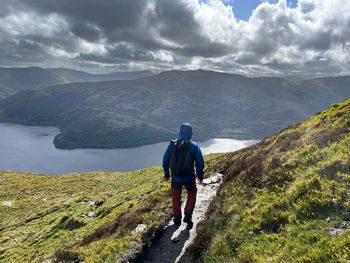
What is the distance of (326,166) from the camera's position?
831cm

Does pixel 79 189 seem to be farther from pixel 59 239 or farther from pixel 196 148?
pixel 196 148

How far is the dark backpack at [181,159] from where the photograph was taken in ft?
26.9

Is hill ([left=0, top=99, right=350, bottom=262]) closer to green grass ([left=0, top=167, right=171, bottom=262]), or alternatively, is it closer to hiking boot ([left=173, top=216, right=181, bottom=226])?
green grass ([left=0, top=167, right=171, bottom=262])

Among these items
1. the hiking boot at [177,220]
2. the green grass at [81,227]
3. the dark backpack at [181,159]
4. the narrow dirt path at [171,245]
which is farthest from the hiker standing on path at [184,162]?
the green grass at [81,227]

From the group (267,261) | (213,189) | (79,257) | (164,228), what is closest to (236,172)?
(213,189)

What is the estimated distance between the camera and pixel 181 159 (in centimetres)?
821

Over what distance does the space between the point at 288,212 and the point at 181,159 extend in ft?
14.2

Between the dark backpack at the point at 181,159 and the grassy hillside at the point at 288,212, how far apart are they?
239cm

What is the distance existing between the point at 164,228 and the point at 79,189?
42.7 metres

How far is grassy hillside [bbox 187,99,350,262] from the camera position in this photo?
18.4ft

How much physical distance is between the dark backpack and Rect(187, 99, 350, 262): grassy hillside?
7.84ft

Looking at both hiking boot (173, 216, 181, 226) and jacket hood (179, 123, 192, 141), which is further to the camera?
hiking boot (173, 216, 181, 226)

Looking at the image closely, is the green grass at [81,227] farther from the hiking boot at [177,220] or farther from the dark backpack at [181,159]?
the dark backpack at [181,159]

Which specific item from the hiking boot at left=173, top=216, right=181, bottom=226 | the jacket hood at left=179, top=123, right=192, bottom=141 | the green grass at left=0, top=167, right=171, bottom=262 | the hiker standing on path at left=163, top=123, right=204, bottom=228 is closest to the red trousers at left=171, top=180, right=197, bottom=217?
the hiker standing on path at left=163, top=123, right=204, bottom=228
